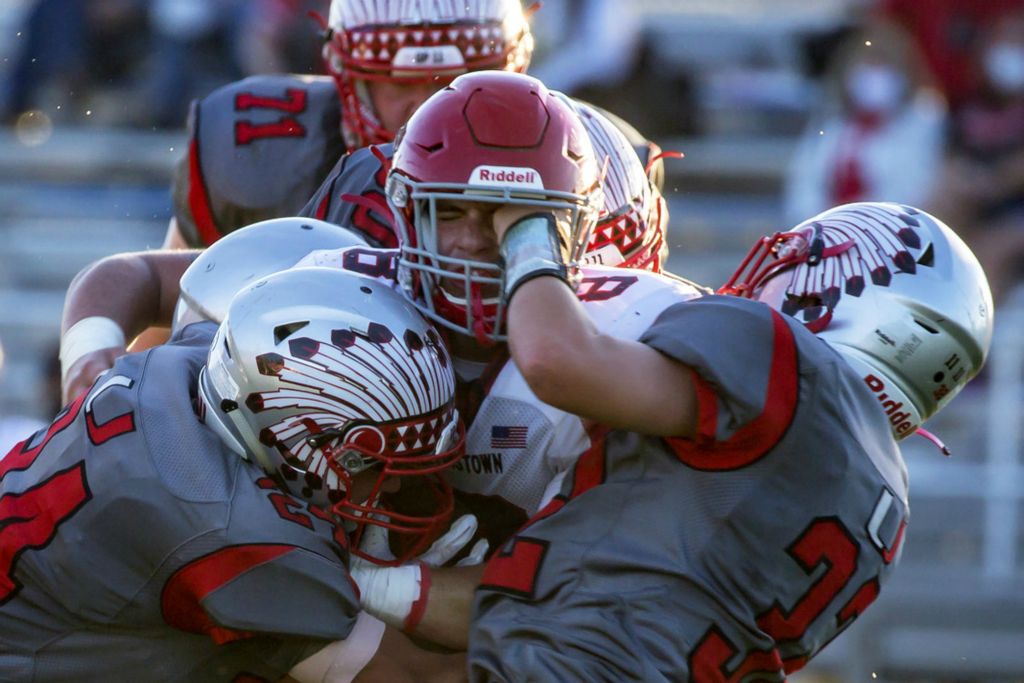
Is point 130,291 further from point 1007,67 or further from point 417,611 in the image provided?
point 1007,67

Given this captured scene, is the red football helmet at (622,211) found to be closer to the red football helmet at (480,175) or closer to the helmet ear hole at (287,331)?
the red football helmet at (480,175)

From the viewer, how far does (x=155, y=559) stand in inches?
105

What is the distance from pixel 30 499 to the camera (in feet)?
9.09

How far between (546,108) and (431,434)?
573mm

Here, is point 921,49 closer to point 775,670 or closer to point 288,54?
point 288,54

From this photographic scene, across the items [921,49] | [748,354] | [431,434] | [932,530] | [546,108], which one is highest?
[546,108]

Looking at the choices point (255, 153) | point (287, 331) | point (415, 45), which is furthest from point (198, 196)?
point (287, 331)

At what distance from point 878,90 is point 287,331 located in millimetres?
5177

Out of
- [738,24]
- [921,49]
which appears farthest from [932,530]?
[738,24]

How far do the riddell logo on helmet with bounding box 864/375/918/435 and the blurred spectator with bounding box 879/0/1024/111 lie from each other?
519 cm

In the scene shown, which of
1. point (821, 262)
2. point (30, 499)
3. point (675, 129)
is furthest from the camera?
point (675, 129)

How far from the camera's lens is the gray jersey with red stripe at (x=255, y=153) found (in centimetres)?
412

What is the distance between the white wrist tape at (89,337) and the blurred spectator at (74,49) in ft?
16.8

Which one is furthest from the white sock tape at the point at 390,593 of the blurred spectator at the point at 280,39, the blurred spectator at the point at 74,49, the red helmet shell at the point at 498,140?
the blurred spectator at the point at 74,49
